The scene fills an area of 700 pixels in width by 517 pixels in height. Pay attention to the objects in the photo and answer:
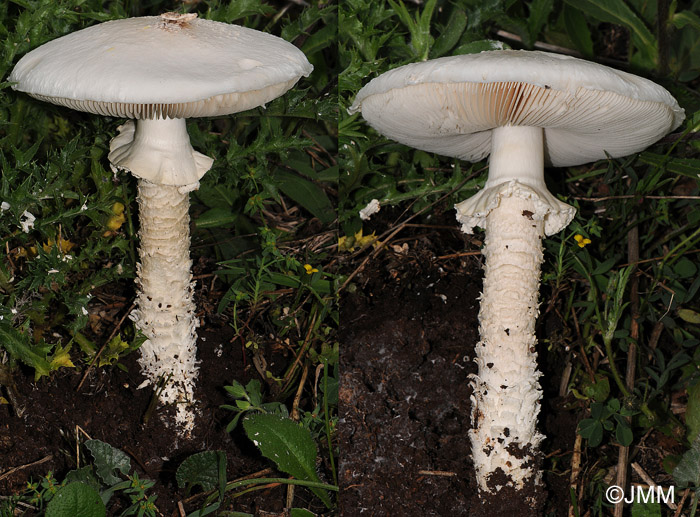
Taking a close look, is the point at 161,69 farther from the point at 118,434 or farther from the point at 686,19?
the point at 686,19

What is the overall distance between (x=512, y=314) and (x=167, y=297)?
4.28 ft

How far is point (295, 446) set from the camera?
2.21 meters

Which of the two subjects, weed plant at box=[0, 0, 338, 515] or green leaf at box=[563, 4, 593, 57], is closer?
weed plant at box=[0, 0, 338, 515]

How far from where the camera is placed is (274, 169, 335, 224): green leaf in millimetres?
2965

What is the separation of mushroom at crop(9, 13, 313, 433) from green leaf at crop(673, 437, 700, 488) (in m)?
1.87

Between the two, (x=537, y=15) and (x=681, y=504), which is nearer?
(x=681, y=504)

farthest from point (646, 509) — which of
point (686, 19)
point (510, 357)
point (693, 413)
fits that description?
point (686, 19)

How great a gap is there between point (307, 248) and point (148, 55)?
4.06ft

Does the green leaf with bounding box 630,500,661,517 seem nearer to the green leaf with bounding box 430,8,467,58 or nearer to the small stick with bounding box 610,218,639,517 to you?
the small stick with bounding box 610,218,639,517

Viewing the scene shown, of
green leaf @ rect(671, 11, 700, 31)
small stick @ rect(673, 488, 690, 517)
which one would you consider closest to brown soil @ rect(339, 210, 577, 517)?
small stick @ rect(673, 488, 690, 517)

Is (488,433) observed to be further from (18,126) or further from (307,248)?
(18,126)

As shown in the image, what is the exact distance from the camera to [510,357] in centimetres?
232

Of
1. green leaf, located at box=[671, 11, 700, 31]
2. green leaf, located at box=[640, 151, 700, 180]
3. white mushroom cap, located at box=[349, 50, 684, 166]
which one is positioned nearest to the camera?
white mushroom cap, located at box=[349, 50, 684, 166]

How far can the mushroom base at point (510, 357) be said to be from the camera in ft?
7.55
